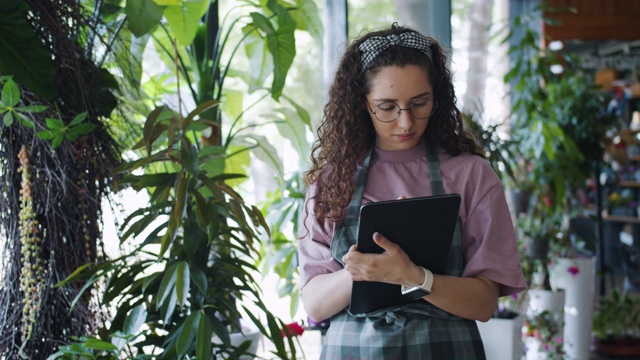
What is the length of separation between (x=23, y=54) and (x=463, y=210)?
111 cm

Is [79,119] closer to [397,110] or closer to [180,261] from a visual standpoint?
[180,261]

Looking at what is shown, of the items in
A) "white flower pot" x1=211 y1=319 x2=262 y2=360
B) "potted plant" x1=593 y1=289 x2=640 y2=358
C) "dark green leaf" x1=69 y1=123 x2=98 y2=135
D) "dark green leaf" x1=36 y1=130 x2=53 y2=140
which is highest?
"dark green leaf" x1=69 y1=123 x2=98 y2=135

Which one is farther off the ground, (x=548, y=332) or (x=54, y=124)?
(x=54, y=124)

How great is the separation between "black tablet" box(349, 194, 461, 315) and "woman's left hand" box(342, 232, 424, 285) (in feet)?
0.07

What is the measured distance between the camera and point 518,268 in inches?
61.1

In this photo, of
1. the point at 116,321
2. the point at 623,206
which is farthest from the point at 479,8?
the point at 116,321

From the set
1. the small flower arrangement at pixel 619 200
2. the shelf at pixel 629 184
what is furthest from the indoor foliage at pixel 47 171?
the shelf at pixel 629 184

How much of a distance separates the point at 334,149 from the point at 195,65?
891 millimetres

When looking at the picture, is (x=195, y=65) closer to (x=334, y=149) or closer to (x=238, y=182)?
(x=238, y=182)

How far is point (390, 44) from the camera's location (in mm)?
1620

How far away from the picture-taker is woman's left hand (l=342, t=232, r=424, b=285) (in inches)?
56.3

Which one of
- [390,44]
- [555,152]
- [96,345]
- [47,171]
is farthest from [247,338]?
[555,152]

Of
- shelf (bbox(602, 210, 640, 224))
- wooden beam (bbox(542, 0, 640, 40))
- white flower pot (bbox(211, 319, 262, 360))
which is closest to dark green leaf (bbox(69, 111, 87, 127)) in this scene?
white flower pot (bbox(211, 319, 262, 360))

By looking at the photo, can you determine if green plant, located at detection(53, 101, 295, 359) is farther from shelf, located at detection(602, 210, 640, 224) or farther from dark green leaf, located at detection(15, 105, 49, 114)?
shelf, located at detection(602, 210, 640, 224)
